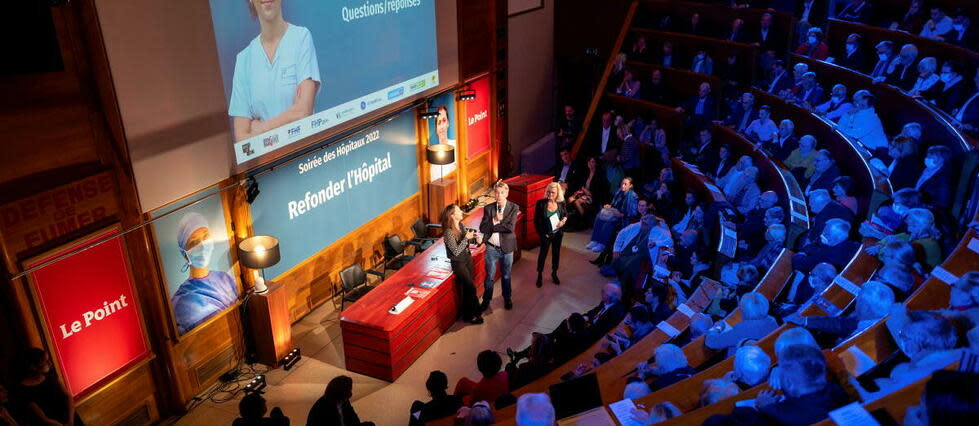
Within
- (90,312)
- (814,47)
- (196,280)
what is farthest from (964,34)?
(90,312)

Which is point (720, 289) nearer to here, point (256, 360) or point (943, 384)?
point (943, 384)

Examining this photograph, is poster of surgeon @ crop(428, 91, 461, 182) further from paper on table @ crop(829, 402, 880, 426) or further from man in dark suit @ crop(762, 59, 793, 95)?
paper on table @ crop(829, 402, 880, 426)

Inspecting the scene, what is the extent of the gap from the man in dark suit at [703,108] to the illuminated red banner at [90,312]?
656 centimetres

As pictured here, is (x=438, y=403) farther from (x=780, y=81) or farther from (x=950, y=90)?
(x=780, y=81)

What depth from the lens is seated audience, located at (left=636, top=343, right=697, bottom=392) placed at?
3682 mm

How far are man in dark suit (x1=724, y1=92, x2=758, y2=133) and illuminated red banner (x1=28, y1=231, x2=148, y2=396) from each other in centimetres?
644

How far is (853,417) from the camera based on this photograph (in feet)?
7.74

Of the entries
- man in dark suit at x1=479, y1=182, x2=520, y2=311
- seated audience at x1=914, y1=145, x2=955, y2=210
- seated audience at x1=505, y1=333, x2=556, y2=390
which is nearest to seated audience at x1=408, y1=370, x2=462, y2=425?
seated audience at x1=505, y1=333, x2=556, y2=390

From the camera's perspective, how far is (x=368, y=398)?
580 centimetres

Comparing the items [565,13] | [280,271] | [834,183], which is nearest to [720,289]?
[834,183]

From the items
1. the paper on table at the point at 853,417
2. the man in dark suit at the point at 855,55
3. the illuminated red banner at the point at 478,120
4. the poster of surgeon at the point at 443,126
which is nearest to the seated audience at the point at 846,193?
the man in dark suit at the point at 855,55

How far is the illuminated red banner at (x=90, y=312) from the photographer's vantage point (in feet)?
15.0

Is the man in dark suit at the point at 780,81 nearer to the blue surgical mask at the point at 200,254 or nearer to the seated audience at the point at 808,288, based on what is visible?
the seated audience at the point at 808,288

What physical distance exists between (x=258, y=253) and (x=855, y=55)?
22.3 ft
